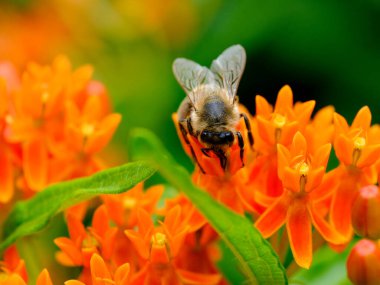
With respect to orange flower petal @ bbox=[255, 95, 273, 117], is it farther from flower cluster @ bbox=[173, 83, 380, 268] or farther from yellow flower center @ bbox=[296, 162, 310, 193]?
yellow flower center @ bbox=[296, 162, 310, 193]

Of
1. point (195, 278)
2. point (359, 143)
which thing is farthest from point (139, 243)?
point (359, 143)

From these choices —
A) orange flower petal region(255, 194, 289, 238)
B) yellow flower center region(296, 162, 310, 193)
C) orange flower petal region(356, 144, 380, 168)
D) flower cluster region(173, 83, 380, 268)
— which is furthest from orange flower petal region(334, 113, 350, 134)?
orange flower petal region(255, 194, 289, 238)

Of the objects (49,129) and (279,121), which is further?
(49,129)

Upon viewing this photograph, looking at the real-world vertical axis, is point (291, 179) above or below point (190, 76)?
below

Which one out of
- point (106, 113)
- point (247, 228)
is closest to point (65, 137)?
point (106, 113)

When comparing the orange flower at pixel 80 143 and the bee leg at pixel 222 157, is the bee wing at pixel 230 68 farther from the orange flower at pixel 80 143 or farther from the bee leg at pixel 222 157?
the orange flower at pixel 80 143

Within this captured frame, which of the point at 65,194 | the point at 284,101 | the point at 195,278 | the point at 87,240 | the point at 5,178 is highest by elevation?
the point at 284,101

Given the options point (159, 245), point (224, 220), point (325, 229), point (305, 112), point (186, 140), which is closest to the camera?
point (224, 220)

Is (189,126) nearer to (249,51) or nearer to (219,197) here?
(219,197)
